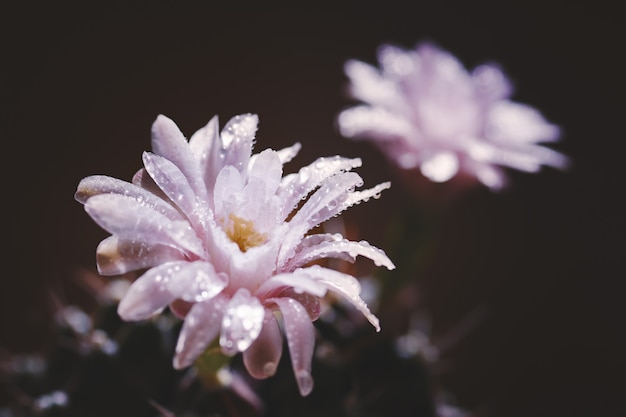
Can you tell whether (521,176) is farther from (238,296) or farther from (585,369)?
(238,296)

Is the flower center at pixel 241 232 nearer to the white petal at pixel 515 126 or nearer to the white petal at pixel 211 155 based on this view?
the white petal at pixel 211 155

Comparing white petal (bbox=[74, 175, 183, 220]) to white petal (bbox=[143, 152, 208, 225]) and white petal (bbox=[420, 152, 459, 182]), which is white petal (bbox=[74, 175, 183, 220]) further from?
white petal (bbox=[420, 152, 459, 182])

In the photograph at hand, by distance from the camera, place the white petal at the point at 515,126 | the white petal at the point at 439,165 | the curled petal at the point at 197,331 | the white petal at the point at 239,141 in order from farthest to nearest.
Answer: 1. the white petal at the point at 515,126
2. the white petal at the point at 439,165
3. the white petal at the point at 239,141
4. the curled petal at the point at 197,331

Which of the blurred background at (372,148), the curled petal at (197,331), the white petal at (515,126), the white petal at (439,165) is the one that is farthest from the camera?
the blurred background at (372,148)

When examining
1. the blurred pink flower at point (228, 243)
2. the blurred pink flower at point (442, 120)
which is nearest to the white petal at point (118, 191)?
the blurred pink flower at point (228, 243)

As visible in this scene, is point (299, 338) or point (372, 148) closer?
point (299, 338)

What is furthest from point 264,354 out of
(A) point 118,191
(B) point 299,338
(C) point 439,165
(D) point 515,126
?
Result: (D) point 515,126

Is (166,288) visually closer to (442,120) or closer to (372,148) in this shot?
(442,120)
